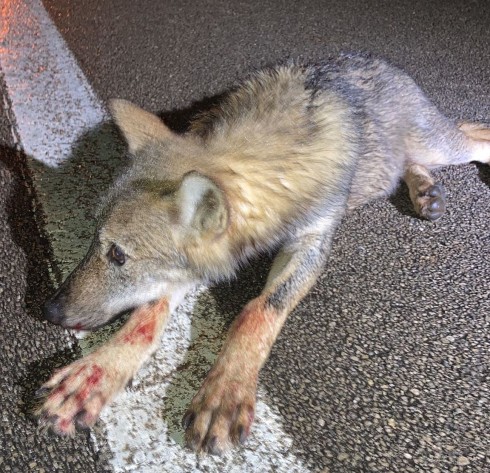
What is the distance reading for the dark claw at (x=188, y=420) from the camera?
2.23 metres

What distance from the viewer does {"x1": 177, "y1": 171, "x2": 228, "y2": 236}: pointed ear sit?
Answer: 2.28 meters

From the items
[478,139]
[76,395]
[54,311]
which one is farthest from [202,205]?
[478,139]

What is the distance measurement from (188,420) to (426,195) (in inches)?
90.3

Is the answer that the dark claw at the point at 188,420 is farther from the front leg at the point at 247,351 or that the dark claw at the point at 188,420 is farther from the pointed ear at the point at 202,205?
the pointed ear at the point at 202,205

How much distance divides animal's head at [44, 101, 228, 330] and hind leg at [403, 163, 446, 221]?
1765mm

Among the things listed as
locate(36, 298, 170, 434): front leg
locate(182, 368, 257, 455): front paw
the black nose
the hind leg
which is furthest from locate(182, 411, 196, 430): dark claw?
the hind leg

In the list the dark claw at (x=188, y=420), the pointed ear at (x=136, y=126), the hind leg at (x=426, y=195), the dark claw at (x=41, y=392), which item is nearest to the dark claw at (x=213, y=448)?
the dark claw at (x=188, y=420)

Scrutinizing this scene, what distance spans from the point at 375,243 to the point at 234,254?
3.74 feet

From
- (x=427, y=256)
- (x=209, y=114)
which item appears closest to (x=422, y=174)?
(x=427, y=256)

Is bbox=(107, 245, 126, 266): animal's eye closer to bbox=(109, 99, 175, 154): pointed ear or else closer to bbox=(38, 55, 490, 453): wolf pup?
bbox=(38, 55, 490, 453): wolf pup

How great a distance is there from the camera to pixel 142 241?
2.45m

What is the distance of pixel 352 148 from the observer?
3.25m

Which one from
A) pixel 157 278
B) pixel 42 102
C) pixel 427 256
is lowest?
pixel 427 256

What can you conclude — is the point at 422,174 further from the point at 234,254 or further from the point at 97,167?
the point at 97,167
